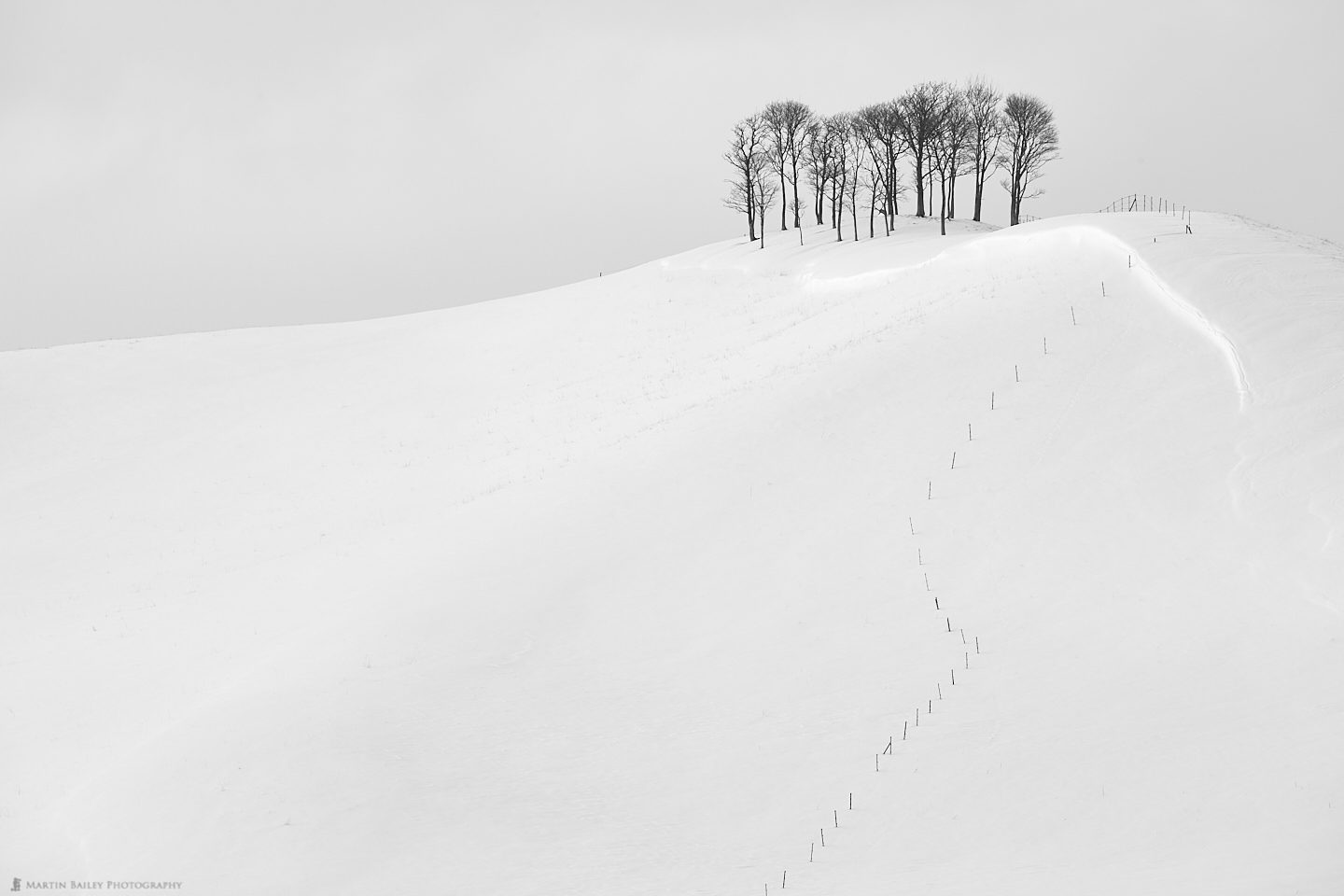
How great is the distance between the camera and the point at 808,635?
1745cm

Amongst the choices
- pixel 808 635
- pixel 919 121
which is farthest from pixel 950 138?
pixel 808 635

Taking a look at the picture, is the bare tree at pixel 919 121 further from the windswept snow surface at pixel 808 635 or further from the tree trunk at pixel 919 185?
the windswept snow surface at pixel 808 635

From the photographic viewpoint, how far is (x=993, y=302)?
89.5 ft

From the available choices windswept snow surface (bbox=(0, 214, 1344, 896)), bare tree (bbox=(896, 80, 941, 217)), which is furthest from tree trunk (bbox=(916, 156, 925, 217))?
windswept snow surface (bbox=(0, 214, 1344, 896))

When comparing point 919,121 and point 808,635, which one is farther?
point 919,121

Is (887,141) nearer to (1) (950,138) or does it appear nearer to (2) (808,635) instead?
(1) (950,138)

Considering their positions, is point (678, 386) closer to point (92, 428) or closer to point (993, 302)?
point (993, 302)

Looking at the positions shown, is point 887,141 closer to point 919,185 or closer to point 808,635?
point 919,185

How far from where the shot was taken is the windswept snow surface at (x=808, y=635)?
13070 millimetres

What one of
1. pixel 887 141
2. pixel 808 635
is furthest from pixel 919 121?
pixel 808 635

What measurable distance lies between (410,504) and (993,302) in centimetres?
1924

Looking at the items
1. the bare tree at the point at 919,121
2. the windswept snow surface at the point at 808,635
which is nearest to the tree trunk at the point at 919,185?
the bare tree at the point at 919,121

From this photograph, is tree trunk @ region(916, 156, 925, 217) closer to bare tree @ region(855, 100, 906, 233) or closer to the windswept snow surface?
bare tree @ region(855, 100, 906, 233)

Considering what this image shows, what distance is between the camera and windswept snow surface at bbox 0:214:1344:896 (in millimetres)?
13070
